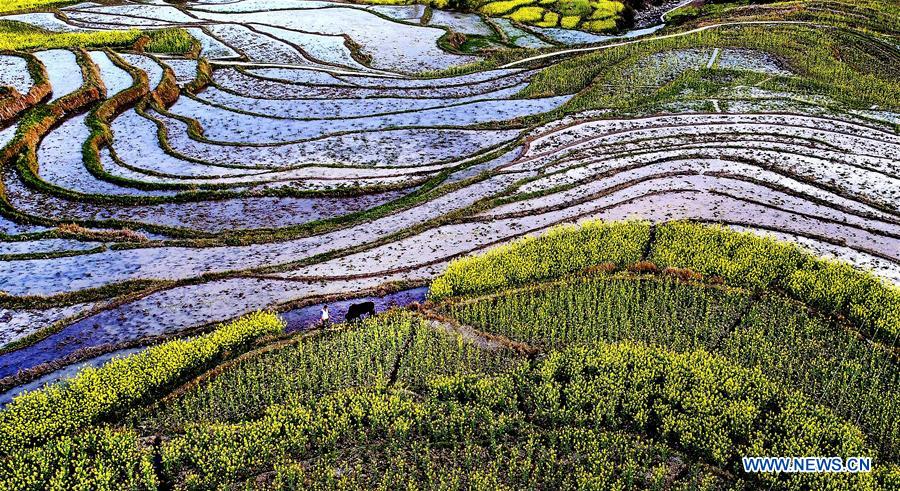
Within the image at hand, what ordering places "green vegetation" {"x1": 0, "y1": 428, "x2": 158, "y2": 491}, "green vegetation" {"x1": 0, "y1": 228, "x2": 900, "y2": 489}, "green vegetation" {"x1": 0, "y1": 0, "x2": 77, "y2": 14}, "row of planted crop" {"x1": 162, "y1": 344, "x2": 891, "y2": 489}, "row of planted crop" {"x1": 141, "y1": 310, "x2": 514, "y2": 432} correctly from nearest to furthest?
1. "green vegetation" {"x1": 0, "y1": 428, "x2": 158, "y2": 491}
2. "green vegetation" {"x1": 0, "y1": 228, "x2": 900, "y2": 489}
3. "row of planted crop" {"x1": 162, "y1": 344, "x2": 891, "y2": 489}
4. "row of planted crop" {"x1": 141, "y1": 310, "x2": 514, "y2": 432}
5. "green vegetation" {"x1": 0, "y1": 0, "x2": 77, "y2": 14}

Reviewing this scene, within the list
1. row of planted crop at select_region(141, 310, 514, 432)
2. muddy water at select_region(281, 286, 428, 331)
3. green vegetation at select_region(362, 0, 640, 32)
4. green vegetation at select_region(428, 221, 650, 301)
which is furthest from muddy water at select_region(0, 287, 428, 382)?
green vegetation at select_region(362, 0, 640, 32)

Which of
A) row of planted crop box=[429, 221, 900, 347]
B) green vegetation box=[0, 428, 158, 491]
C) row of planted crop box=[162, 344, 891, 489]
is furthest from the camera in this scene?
row of planted crop box=[429, 221, 900, 347]

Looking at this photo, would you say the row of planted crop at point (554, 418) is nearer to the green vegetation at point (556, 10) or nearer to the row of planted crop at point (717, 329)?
the row of planted crop at point (717, 329)

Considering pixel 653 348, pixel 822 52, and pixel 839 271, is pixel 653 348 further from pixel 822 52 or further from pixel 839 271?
pixel 822 52

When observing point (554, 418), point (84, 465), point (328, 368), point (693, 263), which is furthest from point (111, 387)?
point (693, 263)

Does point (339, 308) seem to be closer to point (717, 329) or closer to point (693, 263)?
point (717, 329)

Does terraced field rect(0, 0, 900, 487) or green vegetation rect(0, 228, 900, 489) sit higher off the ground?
terraced field rect(0, 0, 900, 487)

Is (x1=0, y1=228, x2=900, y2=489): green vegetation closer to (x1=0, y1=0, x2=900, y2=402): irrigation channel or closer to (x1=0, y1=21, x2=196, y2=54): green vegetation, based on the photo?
(x1=0, y1=0, x2=900, y2=402): irrigation channel
